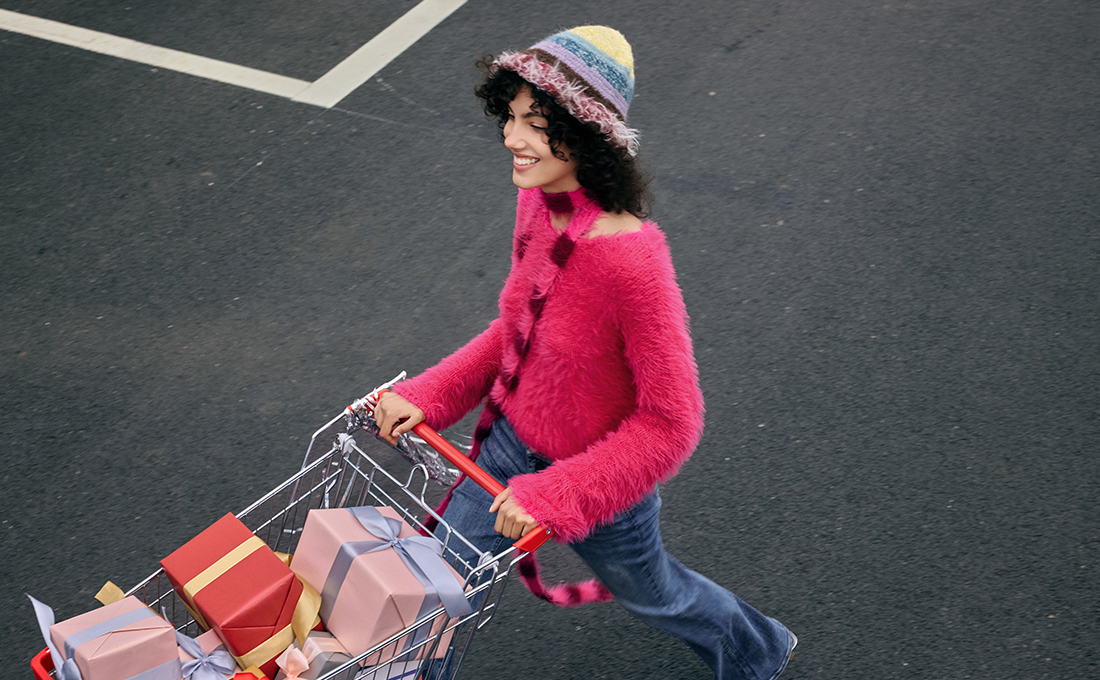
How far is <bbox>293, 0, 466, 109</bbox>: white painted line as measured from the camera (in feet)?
21.3

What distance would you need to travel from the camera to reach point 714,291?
507 cm

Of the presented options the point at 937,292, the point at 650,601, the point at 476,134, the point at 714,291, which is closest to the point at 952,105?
the point at 937,292

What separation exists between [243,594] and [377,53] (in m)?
5.16

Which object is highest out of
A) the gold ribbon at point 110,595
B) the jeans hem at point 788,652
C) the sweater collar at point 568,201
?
the sweater collar at point 568,201

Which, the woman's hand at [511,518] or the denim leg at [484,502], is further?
the denim leg at [484,502]

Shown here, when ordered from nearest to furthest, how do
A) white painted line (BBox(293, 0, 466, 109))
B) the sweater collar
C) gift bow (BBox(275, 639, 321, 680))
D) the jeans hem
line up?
gift bow (BBox(275, 639, 321, 680)) → the sweater collar → the jeans hem → white painted line (BBox(293, 0, 466, 109))

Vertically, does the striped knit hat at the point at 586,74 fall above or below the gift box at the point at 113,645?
above

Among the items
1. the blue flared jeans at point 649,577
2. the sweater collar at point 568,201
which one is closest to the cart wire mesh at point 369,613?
the blue flared jeans at point 649,577

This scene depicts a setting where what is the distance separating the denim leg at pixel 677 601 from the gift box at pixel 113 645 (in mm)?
1129

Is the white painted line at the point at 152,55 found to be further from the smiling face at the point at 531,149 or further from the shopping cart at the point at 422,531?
the smiling face at the point at 531,149

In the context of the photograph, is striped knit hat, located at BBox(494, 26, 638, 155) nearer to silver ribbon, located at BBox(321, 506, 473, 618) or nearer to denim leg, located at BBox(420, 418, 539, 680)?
denim leg, located at BBox(420, 418, 539, 680)

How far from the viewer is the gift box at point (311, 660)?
2.33 m

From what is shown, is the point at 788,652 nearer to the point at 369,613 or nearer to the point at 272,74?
the point at 369,613

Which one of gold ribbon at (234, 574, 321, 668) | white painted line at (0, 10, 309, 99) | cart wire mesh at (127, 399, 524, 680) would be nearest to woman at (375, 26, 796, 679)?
cart wire mesh at (127, 399, 524, 680)
